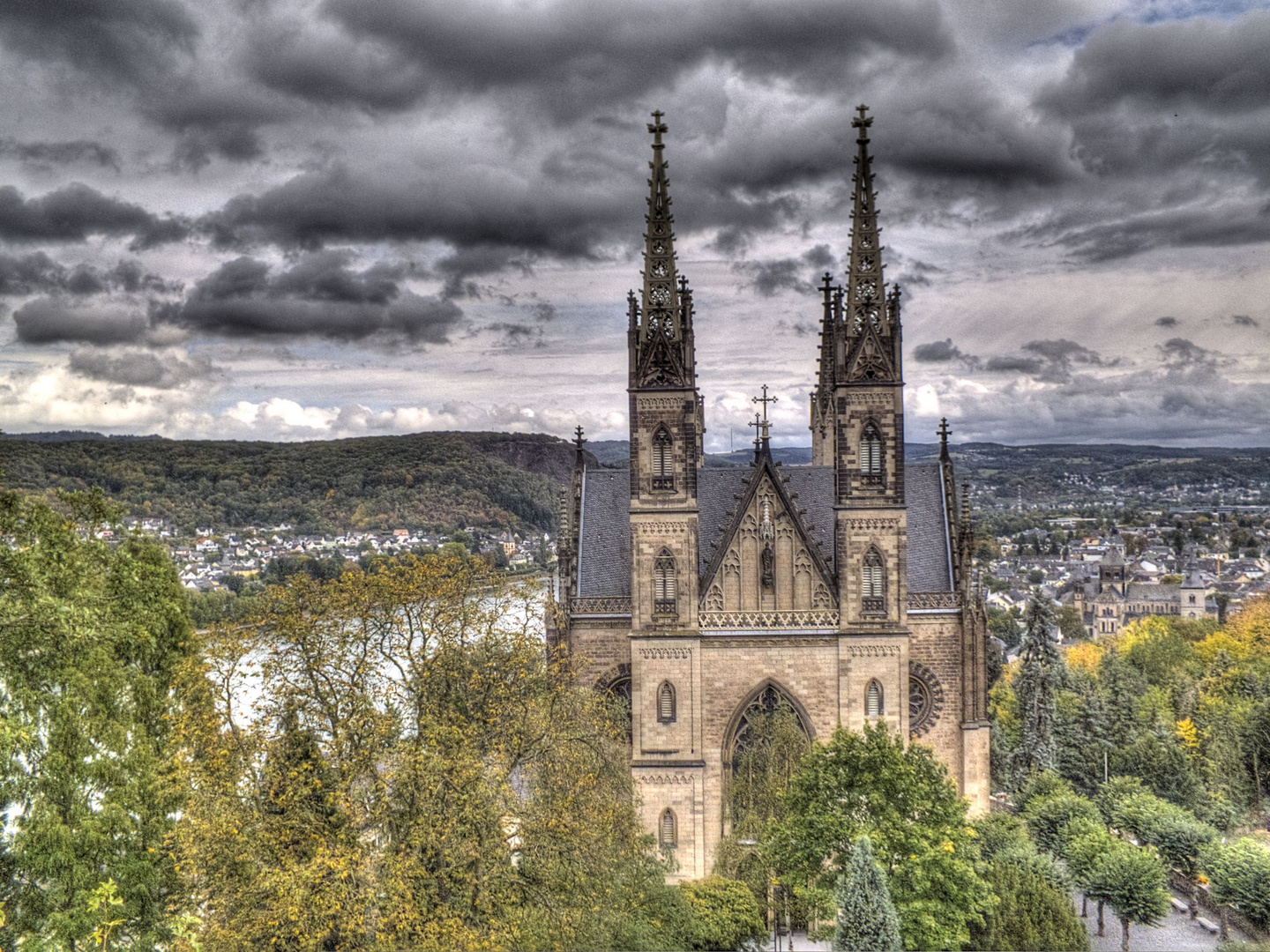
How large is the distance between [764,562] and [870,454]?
4921 mm

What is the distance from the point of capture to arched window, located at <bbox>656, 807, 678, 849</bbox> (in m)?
29.4

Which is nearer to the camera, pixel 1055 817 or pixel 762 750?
pixel 762 750

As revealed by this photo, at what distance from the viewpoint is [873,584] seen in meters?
30.0

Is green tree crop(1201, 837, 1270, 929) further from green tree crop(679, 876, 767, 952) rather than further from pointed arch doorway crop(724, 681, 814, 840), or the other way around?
green tree crop(679, 876, 767, 952)

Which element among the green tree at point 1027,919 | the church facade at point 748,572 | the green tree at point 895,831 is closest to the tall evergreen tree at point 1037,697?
the church facade at point 748,572

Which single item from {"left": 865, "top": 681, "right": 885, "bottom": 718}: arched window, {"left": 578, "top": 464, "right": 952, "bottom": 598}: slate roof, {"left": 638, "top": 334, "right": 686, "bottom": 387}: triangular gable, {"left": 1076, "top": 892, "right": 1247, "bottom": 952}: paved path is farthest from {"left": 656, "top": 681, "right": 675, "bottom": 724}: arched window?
{"left": 1076, "top": 892, "right": 1247, "bottom": 952}: paved path

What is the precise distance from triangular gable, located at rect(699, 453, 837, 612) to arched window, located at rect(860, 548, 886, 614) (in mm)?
968

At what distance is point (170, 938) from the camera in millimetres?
18469

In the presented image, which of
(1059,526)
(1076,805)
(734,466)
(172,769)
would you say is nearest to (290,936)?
(172,769)

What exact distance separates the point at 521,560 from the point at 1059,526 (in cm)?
13751

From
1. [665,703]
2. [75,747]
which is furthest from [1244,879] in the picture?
[75,747]

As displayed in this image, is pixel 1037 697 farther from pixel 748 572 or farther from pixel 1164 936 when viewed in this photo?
pixel 748 572

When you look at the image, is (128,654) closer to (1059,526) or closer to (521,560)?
(521,560)

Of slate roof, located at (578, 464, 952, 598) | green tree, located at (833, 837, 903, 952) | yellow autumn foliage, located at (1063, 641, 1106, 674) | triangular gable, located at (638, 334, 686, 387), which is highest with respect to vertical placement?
triangular gable, located at (638, 334, 686, 387)
